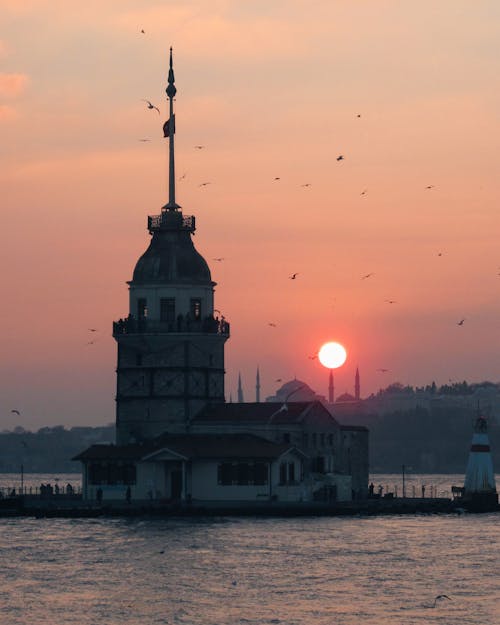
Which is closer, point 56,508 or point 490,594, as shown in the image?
point 490,594

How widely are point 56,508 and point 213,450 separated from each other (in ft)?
35.1

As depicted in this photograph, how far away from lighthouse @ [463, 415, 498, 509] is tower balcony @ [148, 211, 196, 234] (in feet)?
79.2

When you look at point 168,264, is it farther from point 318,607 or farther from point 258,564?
Result: point 318,607

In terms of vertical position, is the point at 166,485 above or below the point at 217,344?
below

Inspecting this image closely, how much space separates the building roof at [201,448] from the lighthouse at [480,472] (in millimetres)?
15928

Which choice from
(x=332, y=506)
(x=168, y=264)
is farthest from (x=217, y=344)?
(x=332, y=506)

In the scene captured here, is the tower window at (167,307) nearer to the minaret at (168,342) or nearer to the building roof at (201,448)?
the minaret at (168,342)

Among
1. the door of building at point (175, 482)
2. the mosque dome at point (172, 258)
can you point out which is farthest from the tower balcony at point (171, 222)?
the door of building at point (175, 482)

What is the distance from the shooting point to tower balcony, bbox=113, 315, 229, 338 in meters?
130

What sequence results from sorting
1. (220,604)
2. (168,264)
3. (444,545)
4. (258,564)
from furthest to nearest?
1. (168,264)
2. (444,545)
3. (258,564)
4. (220,604)

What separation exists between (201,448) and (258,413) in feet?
21.3

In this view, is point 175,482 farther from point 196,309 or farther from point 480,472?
point 480,472

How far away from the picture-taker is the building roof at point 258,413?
419 feet

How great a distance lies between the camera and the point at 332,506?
12206 centimetres
